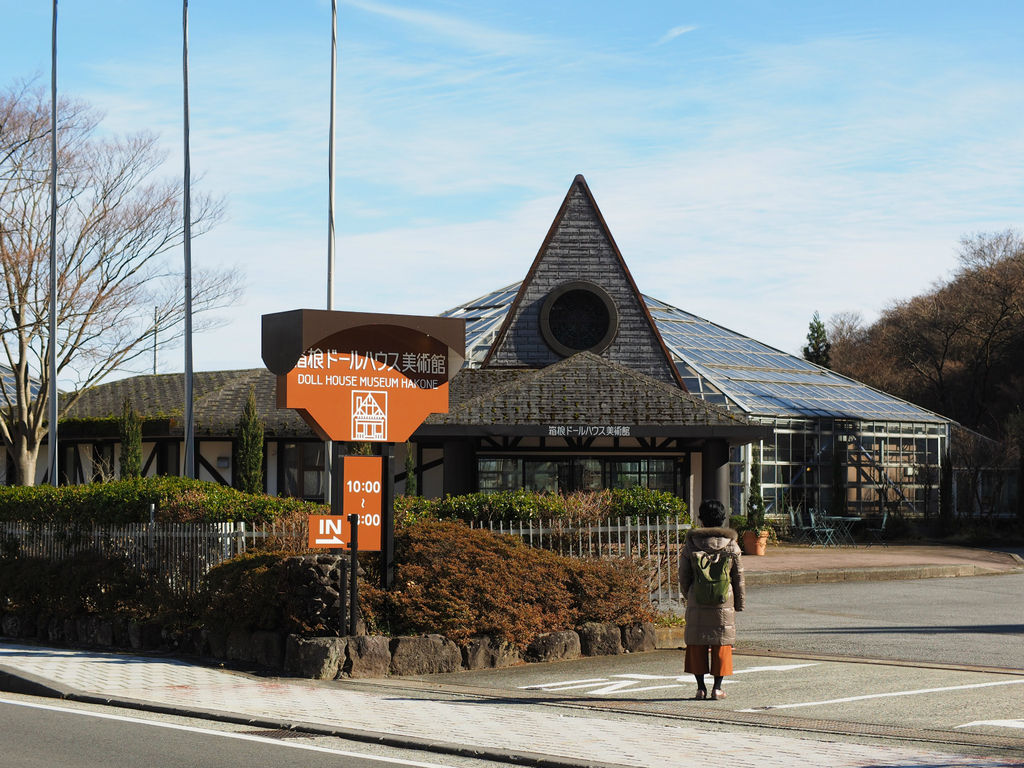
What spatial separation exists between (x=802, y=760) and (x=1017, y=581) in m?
18.6

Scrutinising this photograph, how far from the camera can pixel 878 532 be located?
3684cm

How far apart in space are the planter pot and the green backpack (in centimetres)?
2063

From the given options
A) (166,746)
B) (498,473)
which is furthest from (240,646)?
(498,473)

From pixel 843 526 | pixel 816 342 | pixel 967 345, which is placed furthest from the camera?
pixel 816 342

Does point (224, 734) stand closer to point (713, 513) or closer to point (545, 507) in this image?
point (713, 513)

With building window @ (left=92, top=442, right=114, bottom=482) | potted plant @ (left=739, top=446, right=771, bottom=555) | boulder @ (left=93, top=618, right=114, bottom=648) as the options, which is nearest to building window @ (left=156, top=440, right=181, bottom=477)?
building window @ (left=92, top=442, right=114, bottom=482)

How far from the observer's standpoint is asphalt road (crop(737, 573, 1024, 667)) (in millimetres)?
14125

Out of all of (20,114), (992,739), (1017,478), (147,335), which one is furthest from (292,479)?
(992,739)

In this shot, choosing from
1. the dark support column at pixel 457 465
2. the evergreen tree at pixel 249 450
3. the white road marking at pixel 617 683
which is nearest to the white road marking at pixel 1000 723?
the white road marking at pixel 617 683

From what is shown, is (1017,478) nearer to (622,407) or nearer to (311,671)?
(622,407)

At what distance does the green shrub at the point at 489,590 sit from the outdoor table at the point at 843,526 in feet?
70.4

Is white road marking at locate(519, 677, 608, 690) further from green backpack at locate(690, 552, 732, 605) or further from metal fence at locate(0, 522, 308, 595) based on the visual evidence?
metal fence at locate(0, 522, 308, 595)

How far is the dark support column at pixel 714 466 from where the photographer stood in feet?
90.1

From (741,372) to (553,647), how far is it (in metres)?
26.8
